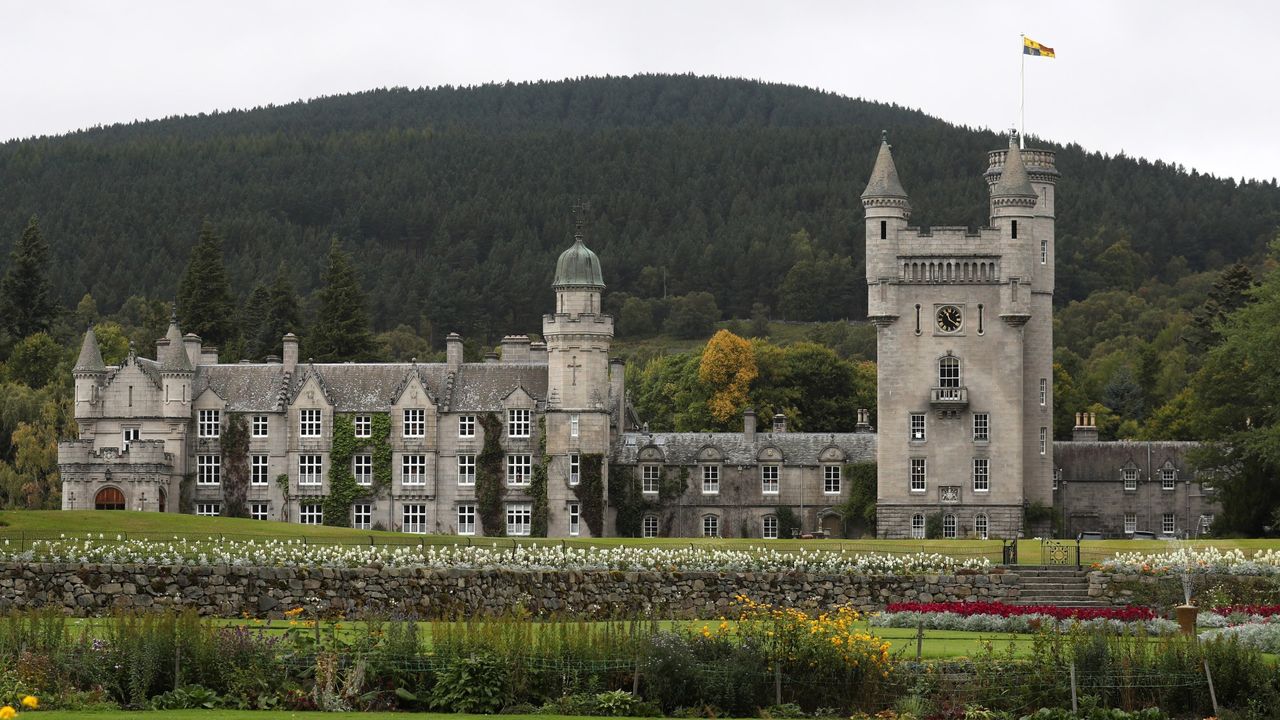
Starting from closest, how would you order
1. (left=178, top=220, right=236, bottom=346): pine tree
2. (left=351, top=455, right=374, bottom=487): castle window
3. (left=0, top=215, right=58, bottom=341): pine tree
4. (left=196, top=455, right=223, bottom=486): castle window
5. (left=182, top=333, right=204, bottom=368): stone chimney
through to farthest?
(left=351, top=455, right=374, bottom=487): castle window
(left=196, top=455, right=223, bottom=486): castle window
(left=182, top=333, right=204, bottom=368): stone chimney
(left=178, top=220, right=236, bottom=346): pine tree
(left=0, top=215, right=58, bottom=341): pine tree

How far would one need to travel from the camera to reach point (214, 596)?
50.6 meters

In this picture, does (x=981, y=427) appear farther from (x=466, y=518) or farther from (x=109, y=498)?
(x=109, y=498)

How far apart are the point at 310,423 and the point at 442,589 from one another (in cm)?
3435

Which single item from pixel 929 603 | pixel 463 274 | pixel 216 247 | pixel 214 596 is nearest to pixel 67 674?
pixel 214 596

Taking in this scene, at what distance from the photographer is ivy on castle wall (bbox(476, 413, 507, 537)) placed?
8412 centimetres

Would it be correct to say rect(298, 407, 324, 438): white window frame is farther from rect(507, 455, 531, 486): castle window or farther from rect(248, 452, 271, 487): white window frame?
rect(507, 455, 531, 486): castle window

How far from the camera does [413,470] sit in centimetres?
8519

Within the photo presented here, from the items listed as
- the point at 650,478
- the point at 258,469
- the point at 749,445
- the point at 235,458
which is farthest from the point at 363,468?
the point at 749,445

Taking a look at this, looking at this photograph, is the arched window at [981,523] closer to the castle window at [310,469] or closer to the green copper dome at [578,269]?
the green copper dome at [578,269]

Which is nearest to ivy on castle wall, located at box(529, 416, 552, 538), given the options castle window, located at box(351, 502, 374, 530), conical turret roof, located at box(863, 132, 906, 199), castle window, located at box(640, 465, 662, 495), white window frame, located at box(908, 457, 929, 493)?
castle window, located at box(640, 465, 662, 495)

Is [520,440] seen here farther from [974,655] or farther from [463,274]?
[463,274]

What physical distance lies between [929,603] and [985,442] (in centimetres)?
3055

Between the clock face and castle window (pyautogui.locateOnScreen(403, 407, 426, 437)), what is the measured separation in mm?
21498

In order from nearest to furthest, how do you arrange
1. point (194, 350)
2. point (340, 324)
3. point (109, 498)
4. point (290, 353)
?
point (109, 498) → point (290, 353) → point (194, 350) → point (340, 324)
